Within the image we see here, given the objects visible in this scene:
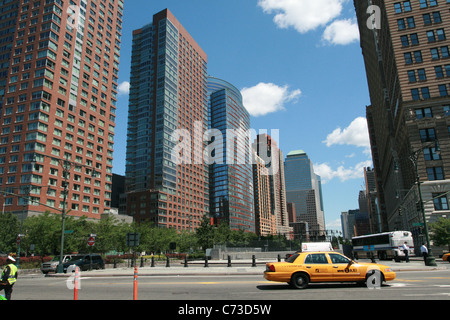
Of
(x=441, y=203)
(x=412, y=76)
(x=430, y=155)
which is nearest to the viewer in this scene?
(x=441, y=203)

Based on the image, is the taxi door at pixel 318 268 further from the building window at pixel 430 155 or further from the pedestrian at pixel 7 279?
the building window at pixel 430 155

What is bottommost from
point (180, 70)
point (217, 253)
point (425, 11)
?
point (217, 253)

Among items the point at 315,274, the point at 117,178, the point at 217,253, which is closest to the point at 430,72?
the point at 217,253

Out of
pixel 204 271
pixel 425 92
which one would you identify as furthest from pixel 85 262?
pixel 425 92

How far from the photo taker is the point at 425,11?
173 feet

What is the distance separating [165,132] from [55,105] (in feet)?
173

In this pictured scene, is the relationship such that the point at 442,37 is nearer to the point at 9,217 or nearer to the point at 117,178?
the point at 9,217

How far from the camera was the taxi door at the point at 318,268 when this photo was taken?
42.7 feet

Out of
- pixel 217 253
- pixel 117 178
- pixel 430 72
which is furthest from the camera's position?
pixel 117 178

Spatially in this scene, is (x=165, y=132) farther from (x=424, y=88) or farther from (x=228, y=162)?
(x=424, y=88)

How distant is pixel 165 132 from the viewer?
126 m

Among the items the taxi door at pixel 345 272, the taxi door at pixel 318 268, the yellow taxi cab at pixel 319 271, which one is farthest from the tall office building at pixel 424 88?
the taxi door at pixel 318 268

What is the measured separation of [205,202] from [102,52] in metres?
83.0

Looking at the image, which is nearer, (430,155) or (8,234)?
(8,234)
